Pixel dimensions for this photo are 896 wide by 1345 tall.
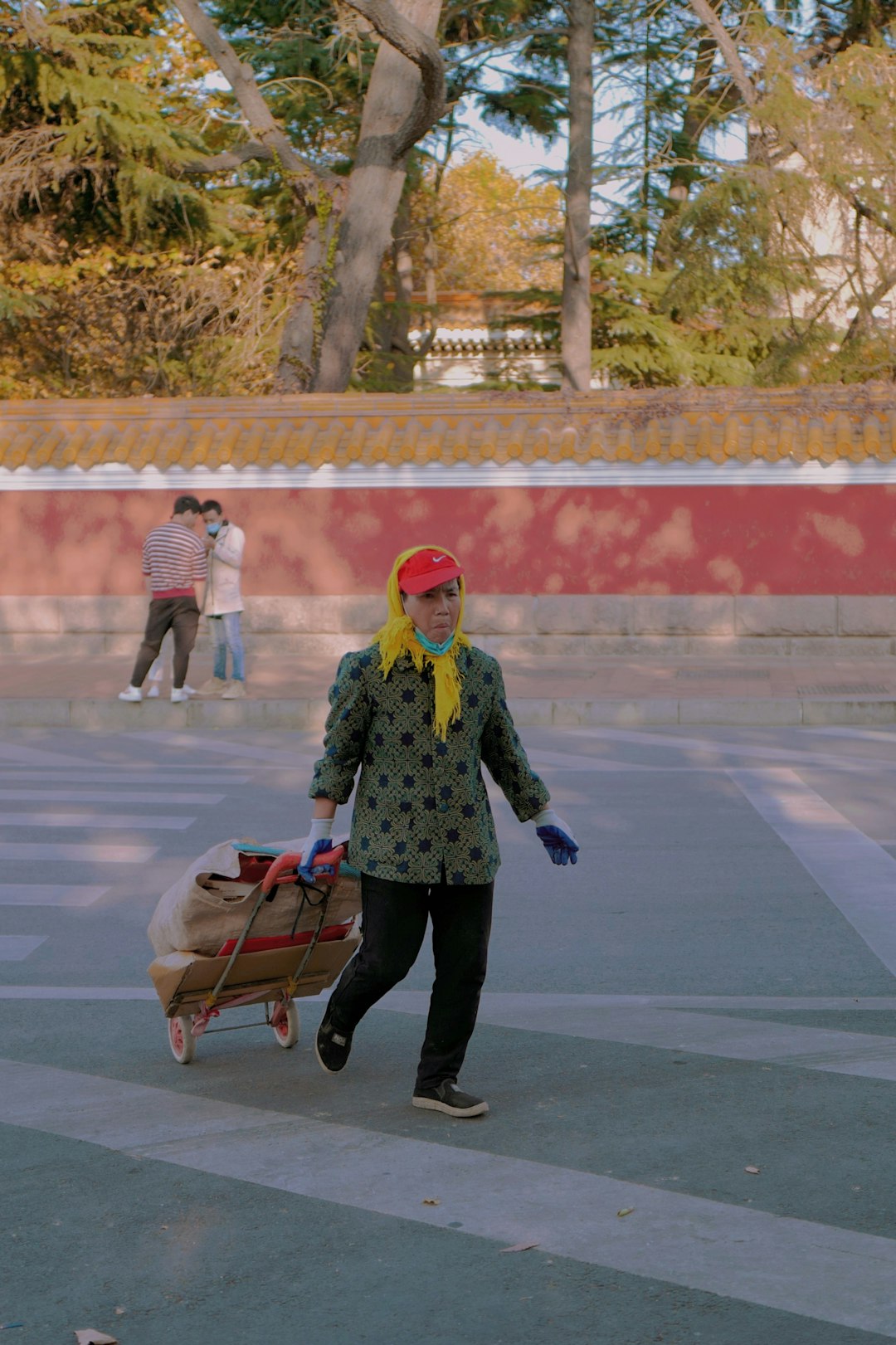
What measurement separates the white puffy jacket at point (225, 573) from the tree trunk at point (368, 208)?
1070cm

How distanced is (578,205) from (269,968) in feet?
84.2

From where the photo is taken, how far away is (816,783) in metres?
10.2

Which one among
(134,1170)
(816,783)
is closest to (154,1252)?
(134,1170)

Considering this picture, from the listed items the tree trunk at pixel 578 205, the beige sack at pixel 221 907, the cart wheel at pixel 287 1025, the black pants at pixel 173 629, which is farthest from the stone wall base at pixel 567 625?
the beige sack at pixel 221 907

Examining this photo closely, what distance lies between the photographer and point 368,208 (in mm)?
24344

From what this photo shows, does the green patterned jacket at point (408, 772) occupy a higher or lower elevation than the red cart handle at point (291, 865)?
higher

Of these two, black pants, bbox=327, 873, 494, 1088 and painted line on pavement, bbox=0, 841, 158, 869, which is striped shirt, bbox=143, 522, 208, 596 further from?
black pants, bbox=327, 873, 494, 1088

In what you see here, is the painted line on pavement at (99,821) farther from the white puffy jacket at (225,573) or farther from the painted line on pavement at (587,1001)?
the white puffy jacket at (225,573)

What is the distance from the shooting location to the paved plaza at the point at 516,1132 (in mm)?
3342

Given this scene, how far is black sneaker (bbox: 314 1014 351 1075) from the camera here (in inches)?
188

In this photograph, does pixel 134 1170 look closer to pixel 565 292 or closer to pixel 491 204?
pixel 565 292

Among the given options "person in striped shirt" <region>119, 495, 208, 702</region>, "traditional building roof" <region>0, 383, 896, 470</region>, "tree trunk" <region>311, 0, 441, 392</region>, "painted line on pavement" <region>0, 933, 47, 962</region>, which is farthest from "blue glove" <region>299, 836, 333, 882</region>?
"tree trunk" <region>311, 0, 441, 392</region>

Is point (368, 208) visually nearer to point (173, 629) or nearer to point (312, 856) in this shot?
point (173, 629)

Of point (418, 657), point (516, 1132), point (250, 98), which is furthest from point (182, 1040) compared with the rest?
point (250, 98)
